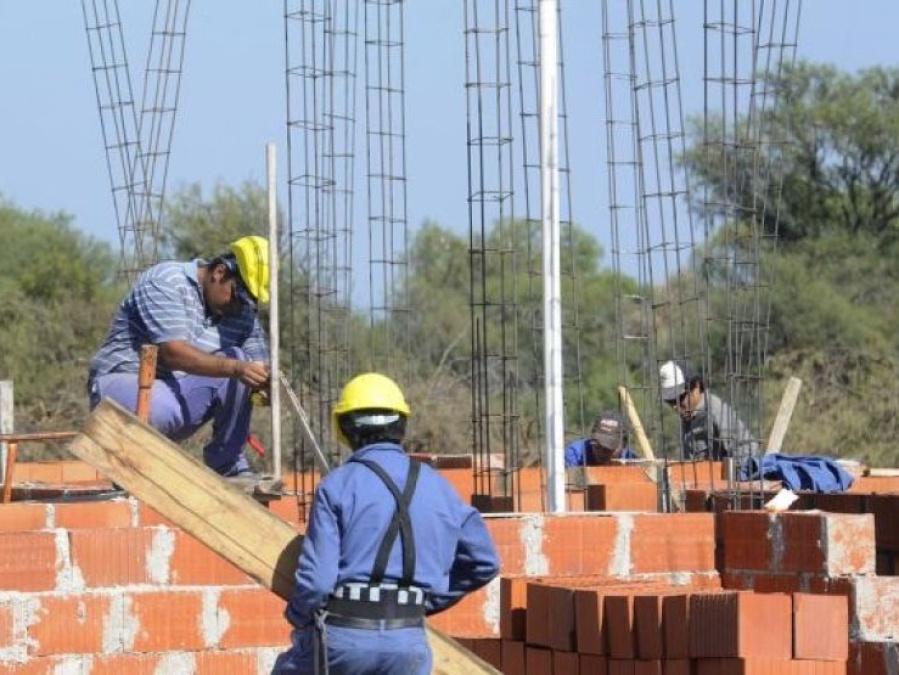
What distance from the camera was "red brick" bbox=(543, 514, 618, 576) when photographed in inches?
328

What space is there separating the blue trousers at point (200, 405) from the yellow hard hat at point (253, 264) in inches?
12.5

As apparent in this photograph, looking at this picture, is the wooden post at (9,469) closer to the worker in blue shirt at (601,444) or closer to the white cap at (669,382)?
the worker in blue shirt at (601,444)

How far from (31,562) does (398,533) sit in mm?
1931

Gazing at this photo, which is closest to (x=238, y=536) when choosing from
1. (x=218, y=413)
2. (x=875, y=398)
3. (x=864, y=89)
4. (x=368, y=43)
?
(x=218, y=413)

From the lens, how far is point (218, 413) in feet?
32.1

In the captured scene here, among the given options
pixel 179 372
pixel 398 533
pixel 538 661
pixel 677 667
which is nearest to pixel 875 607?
pixel 677 667

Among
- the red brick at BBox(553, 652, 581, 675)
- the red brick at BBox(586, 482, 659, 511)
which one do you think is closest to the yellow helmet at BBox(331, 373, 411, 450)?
the red brick at BBox(553, 652, 581, 675)

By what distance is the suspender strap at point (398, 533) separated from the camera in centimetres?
609

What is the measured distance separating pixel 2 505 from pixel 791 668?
11.1 ft

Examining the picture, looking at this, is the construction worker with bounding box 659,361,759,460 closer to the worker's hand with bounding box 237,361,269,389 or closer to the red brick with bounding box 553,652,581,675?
the worker's hand with bounding box 237,361,269,389

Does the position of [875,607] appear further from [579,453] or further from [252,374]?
[579,453]

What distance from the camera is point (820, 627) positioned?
713cm

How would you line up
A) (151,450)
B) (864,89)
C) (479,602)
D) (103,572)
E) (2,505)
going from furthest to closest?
(864,89), (2,505), (479,602), (103,572), (151,450)

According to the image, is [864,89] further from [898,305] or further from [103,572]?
[103,572]
